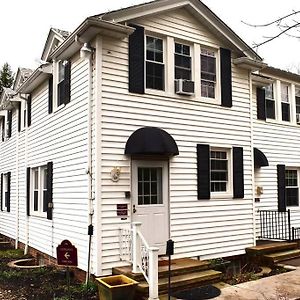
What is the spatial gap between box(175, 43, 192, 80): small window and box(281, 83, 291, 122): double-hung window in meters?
5.67

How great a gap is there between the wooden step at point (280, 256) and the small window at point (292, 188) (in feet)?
10.4

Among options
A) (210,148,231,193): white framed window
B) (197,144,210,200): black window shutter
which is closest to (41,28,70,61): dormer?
(197,144,210,200): black window shutter

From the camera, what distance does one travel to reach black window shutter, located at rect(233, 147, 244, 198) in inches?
408

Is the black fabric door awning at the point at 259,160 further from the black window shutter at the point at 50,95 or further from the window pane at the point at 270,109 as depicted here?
the black window shutter at the point at 50,95

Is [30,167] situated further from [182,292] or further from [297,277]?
[297,277]

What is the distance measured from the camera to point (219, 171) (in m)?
10.3

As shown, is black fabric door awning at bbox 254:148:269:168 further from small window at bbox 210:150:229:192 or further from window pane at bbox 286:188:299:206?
window pane at bbox 286:188:299:206

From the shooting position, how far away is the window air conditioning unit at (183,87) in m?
9.39

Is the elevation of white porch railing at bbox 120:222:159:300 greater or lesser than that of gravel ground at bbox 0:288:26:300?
greater

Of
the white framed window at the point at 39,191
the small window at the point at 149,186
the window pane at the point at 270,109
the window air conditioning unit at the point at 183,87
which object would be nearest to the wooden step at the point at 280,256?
the small window at the point at 149,186

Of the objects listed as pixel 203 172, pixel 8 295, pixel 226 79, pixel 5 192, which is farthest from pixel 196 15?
pixel 5 192

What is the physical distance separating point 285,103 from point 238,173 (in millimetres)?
5066

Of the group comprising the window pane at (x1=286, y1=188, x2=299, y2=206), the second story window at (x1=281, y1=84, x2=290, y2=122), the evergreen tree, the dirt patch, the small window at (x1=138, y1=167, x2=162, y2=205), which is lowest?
the dirt patch

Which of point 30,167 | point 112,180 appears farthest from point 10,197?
point 112,180
